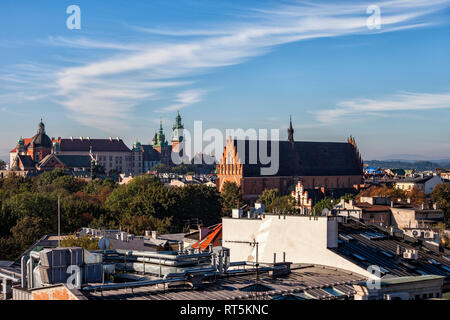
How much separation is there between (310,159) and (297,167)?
228 inches

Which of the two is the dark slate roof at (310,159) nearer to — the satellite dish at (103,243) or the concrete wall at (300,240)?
the concrete wall at (300,240)

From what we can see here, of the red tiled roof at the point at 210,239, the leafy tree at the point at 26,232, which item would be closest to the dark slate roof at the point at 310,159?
the leafy tree at the point at 26,232

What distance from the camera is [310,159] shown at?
490 ft

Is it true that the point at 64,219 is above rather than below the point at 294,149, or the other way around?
below

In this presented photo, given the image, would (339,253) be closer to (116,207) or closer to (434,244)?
(434,244)

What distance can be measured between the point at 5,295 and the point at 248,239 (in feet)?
36.5

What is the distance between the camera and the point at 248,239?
92.3 feet

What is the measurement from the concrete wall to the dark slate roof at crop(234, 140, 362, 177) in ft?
349

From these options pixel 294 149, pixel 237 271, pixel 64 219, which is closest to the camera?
pixel 237 271

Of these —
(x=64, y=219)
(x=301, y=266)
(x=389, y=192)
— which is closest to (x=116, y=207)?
(x=64, y=219)

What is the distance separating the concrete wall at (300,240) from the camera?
2409 centimetres

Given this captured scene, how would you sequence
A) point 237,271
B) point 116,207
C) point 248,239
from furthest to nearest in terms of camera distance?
point 116,207 < point 248,239 < point 237,271

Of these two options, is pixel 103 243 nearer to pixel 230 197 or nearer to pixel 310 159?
pixel 230 197

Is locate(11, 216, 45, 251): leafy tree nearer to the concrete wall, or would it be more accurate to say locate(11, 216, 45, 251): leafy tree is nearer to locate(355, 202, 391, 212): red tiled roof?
locate(355, 202, 391, 212): red tiled roof
